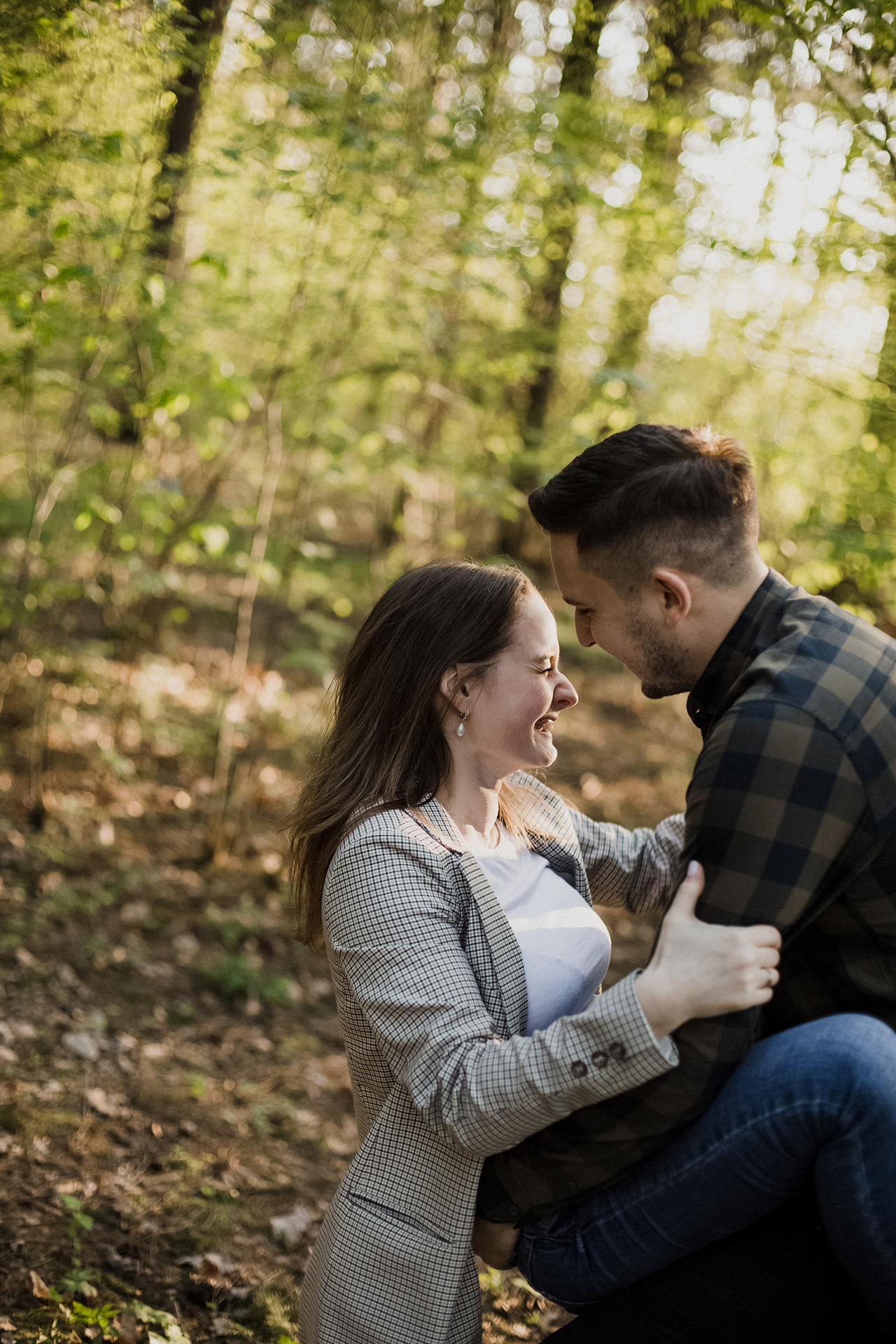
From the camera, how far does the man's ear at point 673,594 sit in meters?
1.96

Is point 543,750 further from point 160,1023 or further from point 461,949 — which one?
point 160,1023

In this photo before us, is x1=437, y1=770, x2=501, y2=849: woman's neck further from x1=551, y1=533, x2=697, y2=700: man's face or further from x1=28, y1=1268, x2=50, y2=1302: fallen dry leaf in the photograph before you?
x1=28, y1=1268, x2=50, y2=1302: fallen dry leaf

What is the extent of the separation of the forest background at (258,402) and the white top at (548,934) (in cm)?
125

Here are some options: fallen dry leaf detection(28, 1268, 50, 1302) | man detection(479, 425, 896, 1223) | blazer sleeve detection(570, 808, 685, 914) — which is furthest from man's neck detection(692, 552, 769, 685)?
fallen dry leaf detection(28, 1268, 50, 1302)

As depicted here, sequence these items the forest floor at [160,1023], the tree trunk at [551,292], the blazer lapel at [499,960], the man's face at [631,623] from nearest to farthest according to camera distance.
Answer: the blazer lapel at [499,960] → the man's face at [631,623] → the forest floor at [160,1023] → the tree trunk at [551,292]

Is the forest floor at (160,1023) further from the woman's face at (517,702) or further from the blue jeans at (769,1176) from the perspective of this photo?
the blue jeans at (769,1176)

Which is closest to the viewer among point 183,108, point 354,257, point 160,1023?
point 160,1023

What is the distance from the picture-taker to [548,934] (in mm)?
2027

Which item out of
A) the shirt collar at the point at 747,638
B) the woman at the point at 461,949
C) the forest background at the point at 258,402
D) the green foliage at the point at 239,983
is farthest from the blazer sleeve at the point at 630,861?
the green foliage at the point at 239,983

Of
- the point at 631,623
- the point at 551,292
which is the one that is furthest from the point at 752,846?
the point at 551,292

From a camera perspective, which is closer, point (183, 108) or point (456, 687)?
point (456, 687)

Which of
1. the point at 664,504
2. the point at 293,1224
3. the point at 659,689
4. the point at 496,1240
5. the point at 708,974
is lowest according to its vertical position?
the point at 293,1224

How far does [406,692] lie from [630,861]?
2.39 feet

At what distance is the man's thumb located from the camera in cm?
165
